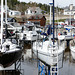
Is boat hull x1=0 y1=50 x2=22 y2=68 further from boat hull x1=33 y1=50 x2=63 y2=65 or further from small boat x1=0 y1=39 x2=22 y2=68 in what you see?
boat hull x1=33 y1=50 x2=63 y2=65

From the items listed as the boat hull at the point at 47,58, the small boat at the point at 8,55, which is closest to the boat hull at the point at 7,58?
the small boat at the point at 8,55

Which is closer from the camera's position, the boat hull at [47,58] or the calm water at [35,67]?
the boat hull at [47,58]

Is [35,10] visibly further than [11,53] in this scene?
Yes

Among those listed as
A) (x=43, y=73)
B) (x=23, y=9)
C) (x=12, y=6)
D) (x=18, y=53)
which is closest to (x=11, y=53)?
(x=18, y=53)

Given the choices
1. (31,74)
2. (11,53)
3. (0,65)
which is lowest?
(31,74)

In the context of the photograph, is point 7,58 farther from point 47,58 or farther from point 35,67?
point 35,67

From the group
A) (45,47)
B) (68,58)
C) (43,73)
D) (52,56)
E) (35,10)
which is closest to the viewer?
(52,56)

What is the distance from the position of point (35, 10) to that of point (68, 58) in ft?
187

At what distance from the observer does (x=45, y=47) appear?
14.0m

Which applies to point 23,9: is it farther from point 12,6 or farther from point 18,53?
point 18,53

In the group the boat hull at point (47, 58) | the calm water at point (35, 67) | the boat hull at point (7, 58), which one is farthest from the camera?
the calm water at point (35, 67)

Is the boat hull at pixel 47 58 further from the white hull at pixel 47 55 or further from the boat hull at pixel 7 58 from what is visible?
the boat hull at pixel 7 58

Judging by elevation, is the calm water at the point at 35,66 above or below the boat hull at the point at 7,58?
below

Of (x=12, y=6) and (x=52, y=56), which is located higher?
(x=12, y=6)
